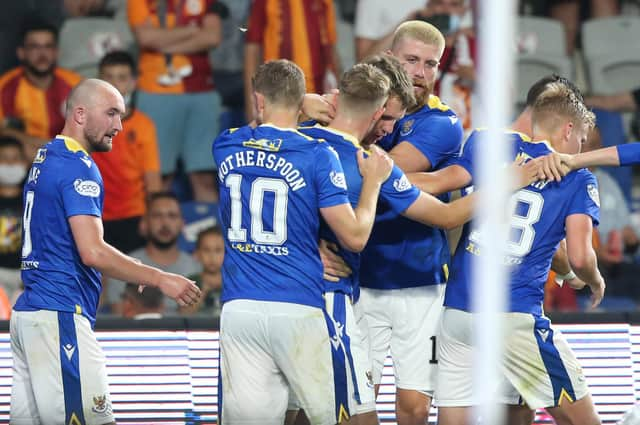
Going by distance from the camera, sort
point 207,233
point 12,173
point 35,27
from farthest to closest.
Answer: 1. point 35,27
2. point 12,173
3. point 207,233

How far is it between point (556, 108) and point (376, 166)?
0.89 meters

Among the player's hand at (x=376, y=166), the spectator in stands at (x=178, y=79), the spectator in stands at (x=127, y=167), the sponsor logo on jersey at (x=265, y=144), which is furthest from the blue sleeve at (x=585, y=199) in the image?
the spectator in stands at (x=178, y=79)

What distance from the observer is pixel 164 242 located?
9164mm

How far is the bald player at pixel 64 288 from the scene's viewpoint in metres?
5.51

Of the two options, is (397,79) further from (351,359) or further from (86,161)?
(86,161)

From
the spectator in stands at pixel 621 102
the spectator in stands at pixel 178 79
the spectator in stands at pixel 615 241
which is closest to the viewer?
the spectator in stands at pixel 615 241

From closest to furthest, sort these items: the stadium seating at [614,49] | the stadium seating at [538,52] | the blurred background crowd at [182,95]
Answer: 1. the blurred background crowd at [182,95]
2. the stadium seating at [538,52]
3. the stadium seating at [614,49]

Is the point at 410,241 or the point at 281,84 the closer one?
the point at 281,84

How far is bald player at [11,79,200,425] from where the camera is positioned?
551cm

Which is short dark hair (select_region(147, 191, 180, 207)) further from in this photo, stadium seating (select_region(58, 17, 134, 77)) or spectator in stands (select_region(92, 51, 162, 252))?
stadium seating (select_region(58, 17, 134, 77))

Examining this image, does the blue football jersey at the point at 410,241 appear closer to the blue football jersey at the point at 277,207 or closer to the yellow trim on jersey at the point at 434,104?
the yellow trim on jersey at the point at 434,104

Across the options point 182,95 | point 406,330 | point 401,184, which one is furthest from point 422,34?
point 182,95

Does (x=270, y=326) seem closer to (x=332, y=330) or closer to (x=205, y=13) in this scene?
(x=332, y=330)

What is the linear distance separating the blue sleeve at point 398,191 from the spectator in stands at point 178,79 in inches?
175
